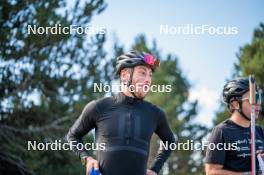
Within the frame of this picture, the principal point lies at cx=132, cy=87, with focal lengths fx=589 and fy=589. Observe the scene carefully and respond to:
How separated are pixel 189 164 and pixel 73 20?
77.1ft

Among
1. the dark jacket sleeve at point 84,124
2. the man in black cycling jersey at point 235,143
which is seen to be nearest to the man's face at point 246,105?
the man in black cycling jersey at point 235,143

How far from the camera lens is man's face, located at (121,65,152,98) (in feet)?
18.7

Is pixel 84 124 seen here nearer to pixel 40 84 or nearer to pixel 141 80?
pixel 141 80

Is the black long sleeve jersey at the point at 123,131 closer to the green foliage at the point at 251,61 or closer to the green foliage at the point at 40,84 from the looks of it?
the green foliage at the point at 40,84

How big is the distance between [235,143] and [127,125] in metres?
1.31

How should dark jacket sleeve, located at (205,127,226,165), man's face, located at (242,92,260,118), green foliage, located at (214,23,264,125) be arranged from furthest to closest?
green foliage, located at (214,23,264,125)
man's face, located at (242,92,260,118)
dark jacket sleeve, located at (205,127,226,165)

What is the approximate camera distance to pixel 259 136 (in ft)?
21.2

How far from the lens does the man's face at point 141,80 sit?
571 cm

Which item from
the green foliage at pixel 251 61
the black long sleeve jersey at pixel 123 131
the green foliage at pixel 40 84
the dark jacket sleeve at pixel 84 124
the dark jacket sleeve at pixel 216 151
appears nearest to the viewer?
the black long sleeve jersey at pixel 123 131

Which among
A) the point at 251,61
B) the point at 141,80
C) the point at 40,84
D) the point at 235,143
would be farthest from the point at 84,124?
the point at 251,61

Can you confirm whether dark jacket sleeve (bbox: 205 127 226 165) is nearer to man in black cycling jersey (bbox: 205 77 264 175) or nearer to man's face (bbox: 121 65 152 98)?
man in black cycling jersey (bbox: 205 77 264 175)

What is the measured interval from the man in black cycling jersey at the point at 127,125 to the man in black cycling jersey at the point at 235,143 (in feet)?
1.77

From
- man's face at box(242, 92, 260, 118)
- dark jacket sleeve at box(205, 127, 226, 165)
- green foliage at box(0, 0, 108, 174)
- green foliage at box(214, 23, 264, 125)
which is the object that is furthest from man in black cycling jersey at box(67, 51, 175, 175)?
green foliage at box(214, 23, 264, 125)

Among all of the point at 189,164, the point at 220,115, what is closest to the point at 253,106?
the point at 220,115
